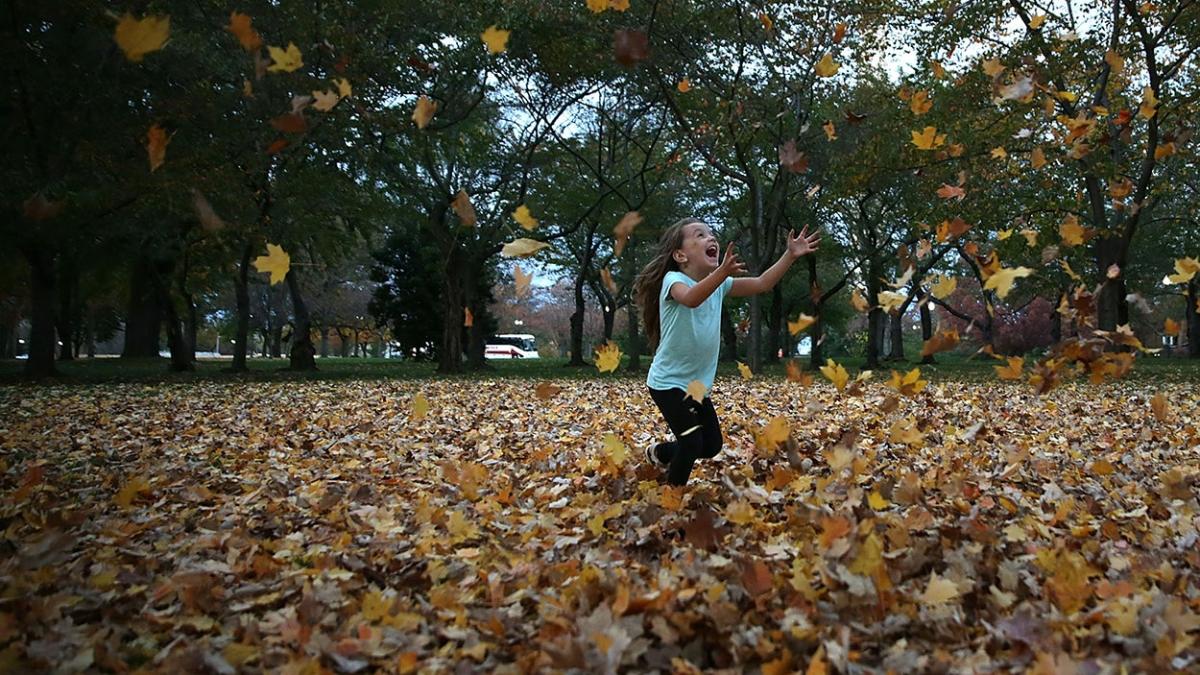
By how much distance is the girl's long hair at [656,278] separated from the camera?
474 centimetres

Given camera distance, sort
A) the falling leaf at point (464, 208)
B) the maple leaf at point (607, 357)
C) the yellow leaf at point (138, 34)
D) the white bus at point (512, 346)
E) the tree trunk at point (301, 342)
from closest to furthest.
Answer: the yellow leaf at point (138, 34), the falling leaf at point (464, 208), the maple leaf at point (607, 357), the tree trunk at point (301, 342), the white bus at point (512, 346)

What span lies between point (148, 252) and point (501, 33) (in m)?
17.7

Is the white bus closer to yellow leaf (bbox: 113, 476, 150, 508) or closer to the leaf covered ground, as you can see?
the leaf covered ground

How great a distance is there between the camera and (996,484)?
15.4 ft

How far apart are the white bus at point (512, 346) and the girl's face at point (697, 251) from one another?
177 feet

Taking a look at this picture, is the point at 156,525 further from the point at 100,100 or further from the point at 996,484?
the point at 100,100

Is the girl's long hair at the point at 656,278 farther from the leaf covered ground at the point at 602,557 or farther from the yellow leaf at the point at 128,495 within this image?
the yellow leaf at the point at 128,495

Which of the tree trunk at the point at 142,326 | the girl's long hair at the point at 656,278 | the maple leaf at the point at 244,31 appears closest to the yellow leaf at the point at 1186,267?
the girl's long hair at the point at 656,278

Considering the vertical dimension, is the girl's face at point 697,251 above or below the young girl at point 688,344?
above

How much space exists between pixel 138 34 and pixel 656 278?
2639 millimetres

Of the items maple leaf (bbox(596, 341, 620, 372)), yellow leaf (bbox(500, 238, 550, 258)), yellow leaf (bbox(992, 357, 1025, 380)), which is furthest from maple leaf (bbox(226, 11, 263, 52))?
yellow leaf (bbox(992, 357, 1025, 380))

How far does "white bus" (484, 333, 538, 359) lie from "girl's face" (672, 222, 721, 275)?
53962 mm

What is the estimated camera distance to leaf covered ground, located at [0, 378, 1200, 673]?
97.0 inches

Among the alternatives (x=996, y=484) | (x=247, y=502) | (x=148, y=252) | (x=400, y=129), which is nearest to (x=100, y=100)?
(x=400, y=129)
